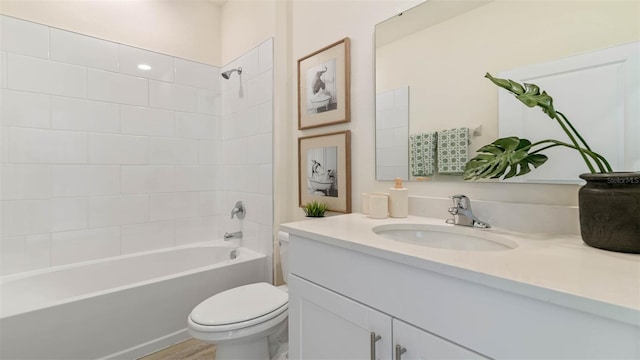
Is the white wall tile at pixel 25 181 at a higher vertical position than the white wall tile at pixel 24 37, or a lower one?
lower

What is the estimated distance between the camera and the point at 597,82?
788 mm

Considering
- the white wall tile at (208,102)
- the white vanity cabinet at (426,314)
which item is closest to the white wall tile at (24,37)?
the white wall tile at (208,102)

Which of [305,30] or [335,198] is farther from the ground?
[305,30]

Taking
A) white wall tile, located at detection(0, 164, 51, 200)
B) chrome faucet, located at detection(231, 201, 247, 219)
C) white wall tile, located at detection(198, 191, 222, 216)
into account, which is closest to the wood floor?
chrome faucet, located at detection(231, 201, 247, 219)

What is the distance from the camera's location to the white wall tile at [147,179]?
6.70 feet

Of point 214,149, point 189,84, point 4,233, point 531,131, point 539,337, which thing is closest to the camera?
point 539,337

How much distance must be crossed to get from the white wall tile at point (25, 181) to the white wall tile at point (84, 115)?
30 cm

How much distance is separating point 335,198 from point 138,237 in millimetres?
1595

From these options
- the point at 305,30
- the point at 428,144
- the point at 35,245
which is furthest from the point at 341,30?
the point at 35,245

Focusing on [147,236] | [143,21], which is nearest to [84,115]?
[143,21]

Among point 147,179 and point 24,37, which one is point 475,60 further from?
point 24,37

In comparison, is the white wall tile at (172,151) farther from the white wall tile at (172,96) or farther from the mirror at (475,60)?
the mirror at (475,60)

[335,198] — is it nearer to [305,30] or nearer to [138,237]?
[305,30]

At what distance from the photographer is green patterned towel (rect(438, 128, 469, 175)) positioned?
1062 millimetres
